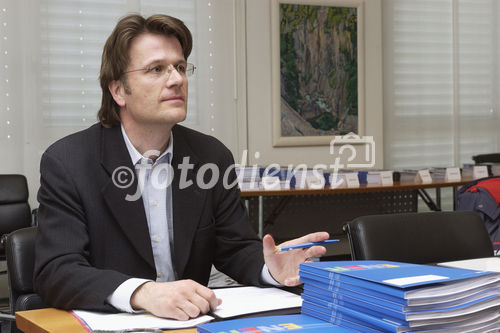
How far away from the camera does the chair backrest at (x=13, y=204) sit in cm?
491

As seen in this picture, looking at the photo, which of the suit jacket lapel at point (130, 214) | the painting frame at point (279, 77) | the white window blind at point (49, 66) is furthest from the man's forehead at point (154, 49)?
the painting frame at point (279, 77)

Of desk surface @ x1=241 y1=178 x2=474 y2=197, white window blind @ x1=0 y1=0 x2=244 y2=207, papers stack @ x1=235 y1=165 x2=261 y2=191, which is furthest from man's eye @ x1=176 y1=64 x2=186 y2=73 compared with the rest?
white window blind @ x1=0 y1=0 x2=244 y2=207

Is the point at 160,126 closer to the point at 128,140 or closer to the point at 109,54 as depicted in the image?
the point at 128,140

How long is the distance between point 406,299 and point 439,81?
678cm

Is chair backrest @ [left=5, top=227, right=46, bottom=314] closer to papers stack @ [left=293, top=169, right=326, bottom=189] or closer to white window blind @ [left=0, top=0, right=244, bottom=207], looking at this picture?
papers stack @ [left=293, top=169, right=326, bottom=189]

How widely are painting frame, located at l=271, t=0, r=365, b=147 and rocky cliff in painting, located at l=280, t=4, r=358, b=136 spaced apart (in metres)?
0.04

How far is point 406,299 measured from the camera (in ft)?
3.31

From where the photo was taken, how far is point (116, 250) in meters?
1.86

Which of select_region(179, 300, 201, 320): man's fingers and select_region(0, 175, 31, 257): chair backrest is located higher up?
select_region(179, 300, 201, 320): man's fingers

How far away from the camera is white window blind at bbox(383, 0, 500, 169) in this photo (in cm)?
723

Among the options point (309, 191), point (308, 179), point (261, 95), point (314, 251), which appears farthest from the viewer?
point (261, 95)

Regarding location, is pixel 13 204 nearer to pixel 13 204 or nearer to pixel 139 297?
pixel 13 204

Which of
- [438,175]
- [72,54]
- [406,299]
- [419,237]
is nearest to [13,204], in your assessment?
[72,54]

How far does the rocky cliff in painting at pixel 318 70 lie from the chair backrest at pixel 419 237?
447 centimetres
